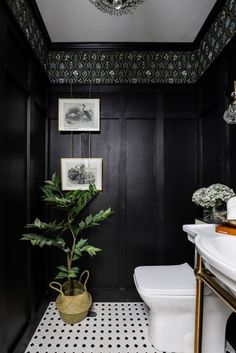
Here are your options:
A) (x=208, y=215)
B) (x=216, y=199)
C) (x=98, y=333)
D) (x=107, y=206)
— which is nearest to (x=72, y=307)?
(x=98, y=333)

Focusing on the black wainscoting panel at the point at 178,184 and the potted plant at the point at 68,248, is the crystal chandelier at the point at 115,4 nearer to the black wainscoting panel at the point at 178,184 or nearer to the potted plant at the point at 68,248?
the black wainscoting panel at the point at 178,184

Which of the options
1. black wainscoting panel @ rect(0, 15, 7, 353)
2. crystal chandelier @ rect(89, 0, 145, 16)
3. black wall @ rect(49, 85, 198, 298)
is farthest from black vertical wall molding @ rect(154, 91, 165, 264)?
black wainscoting panel @ rect(0, 15, 7, 353)

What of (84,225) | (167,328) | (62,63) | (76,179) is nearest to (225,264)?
(167,328)

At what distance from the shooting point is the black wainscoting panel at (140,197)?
244cm

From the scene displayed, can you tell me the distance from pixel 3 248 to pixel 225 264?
3.96ft

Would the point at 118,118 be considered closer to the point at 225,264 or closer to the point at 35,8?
the point at 35,8

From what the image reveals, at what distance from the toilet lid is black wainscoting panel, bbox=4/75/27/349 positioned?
851 millimetres

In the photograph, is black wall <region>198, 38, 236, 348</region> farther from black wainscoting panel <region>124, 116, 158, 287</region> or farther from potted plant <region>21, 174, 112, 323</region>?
potted plant <region>21, 174, 112, 323</region>

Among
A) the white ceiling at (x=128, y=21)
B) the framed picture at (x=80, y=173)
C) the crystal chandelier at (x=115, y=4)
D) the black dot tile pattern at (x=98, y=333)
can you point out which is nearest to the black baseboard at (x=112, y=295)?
the black dot tile pattern at (x=98, y=333)

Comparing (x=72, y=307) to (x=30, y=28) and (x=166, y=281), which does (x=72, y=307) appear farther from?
(x=30, y=28)

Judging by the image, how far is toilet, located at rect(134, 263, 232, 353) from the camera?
64.0 inches

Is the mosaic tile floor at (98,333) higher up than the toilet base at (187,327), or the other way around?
the toilet base at (187,327)

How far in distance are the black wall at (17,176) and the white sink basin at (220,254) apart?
111 cm

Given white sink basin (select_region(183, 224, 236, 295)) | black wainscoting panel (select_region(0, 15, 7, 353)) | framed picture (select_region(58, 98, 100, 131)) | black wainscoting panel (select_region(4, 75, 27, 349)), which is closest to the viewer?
white sink basin (select_region(183, 224, 236, 295))
